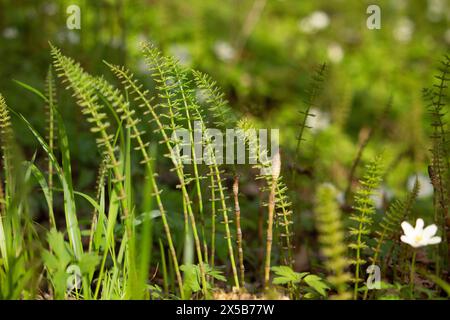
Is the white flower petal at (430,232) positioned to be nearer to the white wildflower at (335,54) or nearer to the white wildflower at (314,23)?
the white wildflower at (335,54)

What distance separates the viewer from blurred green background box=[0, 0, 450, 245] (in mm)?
3748

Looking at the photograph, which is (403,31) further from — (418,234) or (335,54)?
(418,234)

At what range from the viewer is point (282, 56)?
18.3 feet

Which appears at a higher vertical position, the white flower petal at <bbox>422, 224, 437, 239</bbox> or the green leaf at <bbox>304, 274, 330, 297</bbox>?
the white flower petal at <bbox>422, 224, 437, 239</bbox>

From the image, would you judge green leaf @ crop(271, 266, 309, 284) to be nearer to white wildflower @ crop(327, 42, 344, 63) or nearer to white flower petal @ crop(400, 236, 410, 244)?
white flower petal @ crop(400, 236, 410, 244)

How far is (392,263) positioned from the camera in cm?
221

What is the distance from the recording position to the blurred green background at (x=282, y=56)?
3748mm

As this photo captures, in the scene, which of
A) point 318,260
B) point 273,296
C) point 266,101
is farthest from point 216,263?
point 266,101

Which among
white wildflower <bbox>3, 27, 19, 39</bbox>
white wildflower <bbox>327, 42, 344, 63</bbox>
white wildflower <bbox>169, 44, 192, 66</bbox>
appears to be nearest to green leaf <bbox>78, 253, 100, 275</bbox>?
white wildflower <bbox>169, 44, 192, 66</bbox>

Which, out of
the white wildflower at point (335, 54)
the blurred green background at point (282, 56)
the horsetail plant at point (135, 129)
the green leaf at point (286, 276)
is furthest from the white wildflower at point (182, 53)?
the green leaf at point (286, 276)

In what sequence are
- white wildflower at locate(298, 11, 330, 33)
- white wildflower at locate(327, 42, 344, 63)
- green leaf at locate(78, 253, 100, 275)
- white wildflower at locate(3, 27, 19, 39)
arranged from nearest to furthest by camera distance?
green leaf at locate(78, 253, 100, 275) → white wildflower at locate(3, 27, 19, 39) → white wildflower at locate(327, 42, 344, 63) → white wildflower at locate(298, 11, 330, 33)

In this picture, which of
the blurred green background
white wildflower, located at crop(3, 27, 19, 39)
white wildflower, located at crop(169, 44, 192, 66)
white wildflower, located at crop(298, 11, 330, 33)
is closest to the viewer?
the blurred green background
